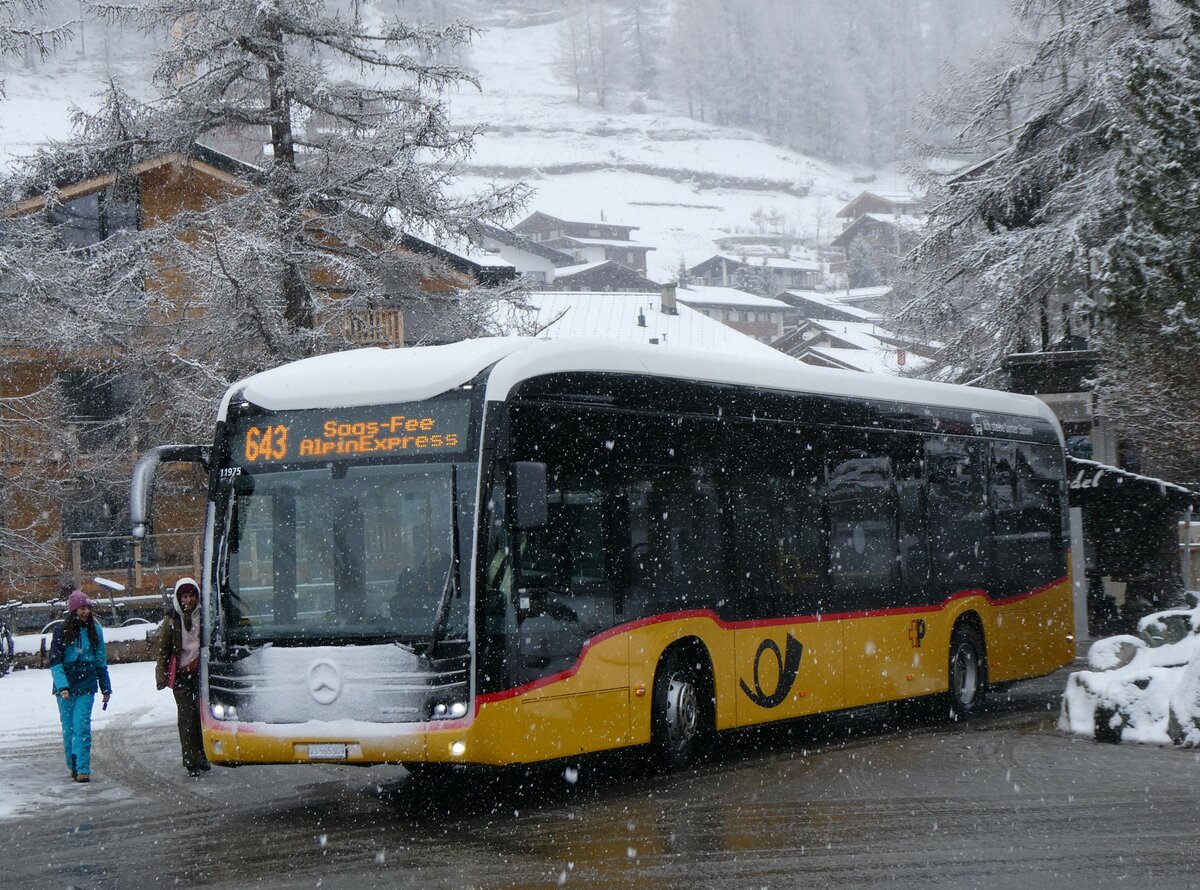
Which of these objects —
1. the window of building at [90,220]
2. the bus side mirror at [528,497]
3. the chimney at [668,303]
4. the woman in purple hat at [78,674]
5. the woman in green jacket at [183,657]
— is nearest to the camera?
the bus side mirror at [528,497]

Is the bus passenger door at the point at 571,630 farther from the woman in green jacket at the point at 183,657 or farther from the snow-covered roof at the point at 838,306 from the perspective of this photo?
the snow-covered roof at the point at 838,306

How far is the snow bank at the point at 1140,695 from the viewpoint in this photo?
13.1m

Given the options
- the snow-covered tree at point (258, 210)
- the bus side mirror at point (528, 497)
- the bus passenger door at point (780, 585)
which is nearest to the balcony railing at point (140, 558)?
the snow-covered tree at point (258, 210)

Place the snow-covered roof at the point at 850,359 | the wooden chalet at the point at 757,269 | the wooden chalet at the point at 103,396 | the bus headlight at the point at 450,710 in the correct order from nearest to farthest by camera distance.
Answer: the bus headlight at the point at 450,710
the wooden chalet at the point at 103,396
the snow-covered roof at the point at 850,359
the wooden chalet at the point at 757,269

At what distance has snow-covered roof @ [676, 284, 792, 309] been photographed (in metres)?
103

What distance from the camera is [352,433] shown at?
10844mm

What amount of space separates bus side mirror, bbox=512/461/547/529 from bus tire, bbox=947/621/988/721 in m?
7.05

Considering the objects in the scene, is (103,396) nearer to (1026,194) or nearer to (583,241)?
(1026,194)

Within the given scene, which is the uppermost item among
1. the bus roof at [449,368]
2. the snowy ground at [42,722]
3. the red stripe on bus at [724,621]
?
the bus roof at [449,368]

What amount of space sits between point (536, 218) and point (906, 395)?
389 ft

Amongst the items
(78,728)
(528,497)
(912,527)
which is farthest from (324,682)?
(912,527)

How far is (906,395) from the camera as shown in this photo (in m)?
15.6

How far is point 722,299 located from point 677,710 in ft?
312

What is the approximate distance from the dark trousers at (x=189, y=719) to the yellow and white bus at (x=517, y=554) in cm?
274
